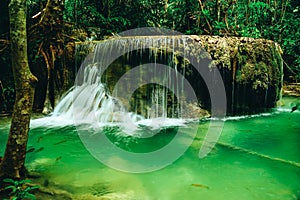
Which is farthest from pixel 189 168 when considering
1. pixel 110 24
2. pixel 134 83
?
pixel 110 24

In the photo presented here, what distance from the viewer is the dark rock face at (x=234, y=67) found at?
6730 millimetres

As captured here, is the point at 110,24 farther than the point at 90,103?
Yes

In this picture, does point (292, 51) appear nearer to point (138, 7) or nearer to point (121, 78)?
point (121, 78)

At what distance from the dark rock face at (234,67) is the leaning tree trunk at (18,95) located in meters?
4.25

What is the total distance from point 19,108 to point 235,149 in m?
3.48

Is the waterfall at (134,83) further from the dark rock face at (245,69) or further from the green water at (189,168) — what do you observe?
the green water at (189,168)

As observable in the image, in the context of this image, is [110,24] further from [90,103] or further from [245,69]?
[245,69]

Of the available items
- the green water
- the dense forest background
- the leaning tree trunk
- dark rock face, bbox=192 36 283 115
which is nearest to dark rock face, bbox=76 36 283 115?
dark rock face, bbox=192 36 283 115

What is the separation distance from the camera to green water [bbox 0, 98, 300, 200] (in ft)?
9.73

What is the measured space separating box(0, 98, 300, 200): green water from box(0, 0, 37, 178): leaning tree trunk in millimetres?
585

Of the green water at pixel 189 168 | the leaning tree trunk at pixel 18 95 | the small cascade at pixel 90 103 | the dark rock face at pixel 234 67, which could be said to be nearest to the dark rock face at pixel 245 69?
the dark rock face at pixel 234 67

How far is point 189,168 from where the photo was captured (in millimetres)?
3693

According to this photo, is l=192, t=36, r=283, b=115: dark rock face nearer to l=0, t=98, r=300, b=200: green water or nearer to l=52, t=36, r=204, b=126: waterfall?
l=52, t=36, r=204, b=126: waterfall

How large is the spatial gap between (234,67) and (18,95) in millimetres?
5782
